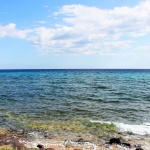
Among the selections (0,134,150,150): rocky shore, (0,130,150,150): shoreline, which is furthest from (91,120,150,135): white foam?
(0,134,150,150): rocky shore

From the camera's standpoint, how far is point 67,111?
2925 centimetres

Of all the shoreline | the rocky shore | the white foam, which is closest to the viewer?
the rocky shore

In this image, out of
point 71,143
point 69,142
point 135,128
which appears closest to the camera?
point 71,143

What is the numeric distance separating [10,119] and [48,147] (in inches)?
388

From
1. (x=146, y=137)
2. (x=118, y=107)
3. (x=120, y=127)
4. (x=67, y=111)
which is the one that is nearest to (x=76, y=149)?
(x=146, y=137)

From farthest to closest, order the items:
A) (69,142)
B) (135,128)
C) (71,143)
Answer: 1. (135,128)
2. (69,142)
3. (71,143)

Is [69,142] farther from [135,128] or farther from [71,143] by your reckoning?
[135,128]

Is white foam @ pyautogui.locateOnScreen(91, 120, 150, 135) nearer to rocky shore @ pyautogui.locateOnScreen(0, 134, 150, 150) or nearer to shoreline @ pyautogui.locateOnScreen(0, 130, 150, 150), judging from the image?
shoreline @ pyautogui.locateOnScreen(0, 130, 150, 150)

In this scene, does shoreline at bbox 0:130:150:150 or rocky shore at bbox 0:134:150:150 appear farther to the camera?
shoreline at bbox 0:130:150:150

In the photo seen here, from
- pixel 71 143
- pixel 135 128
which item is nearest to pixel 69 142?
pixel 71 143

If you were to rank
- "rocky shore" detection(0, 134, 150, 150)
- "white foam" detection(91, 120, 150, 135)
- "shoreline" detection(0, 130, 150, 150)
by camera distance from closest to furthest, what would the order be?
"rocky shore" detection(0, 134, 150, 150) → "shoreline" detection(0, 130, 150, 150) → "white foam" detection(91, 120, 150, 135)

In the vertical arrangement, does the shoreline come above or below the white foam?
above

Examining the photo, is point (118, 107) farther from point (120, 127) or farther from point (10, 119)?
point (10, 119)

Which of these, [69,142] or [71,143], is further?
[69,142]
